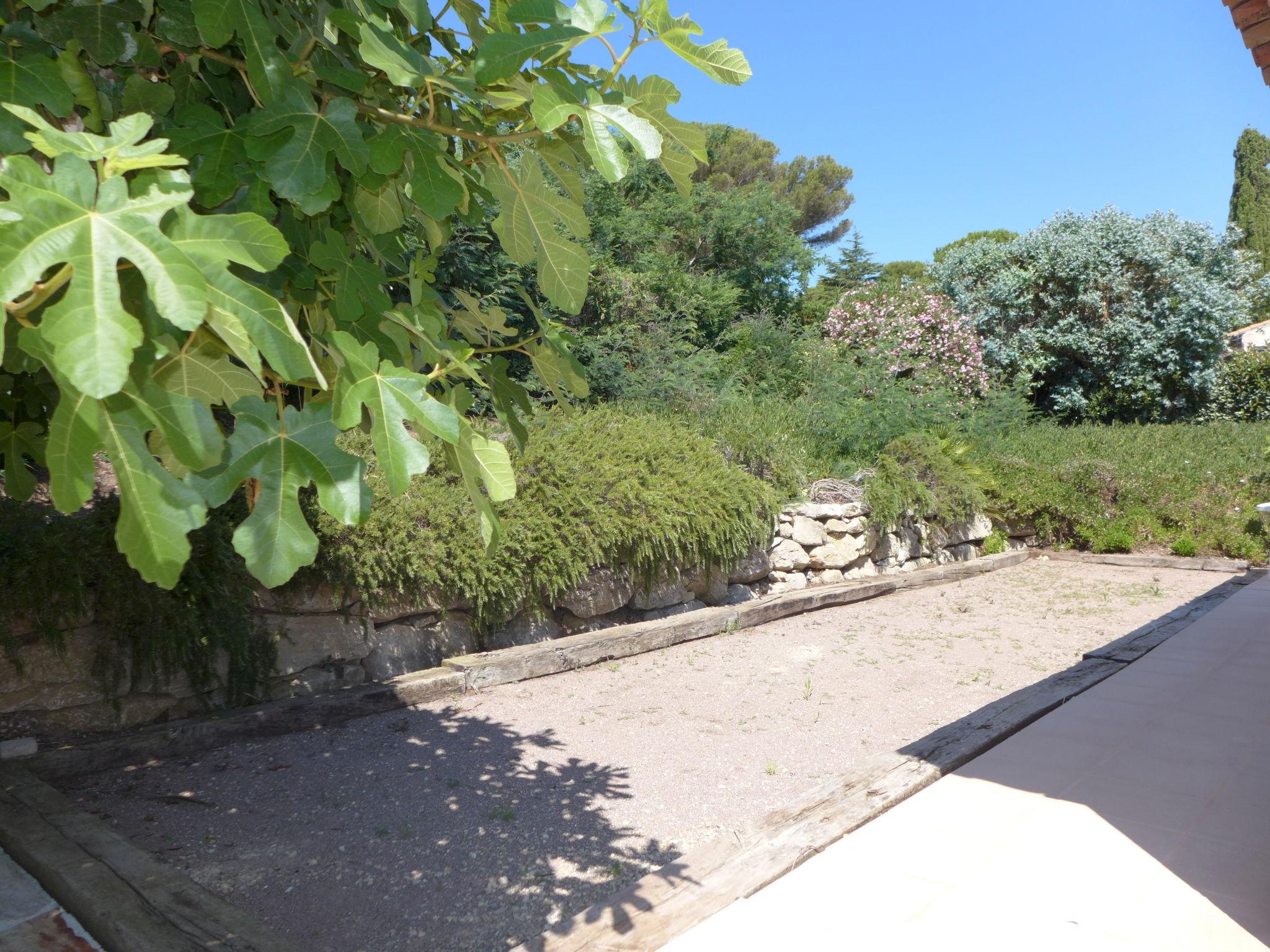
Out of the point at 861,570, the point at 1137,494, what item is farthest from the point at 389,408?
the point at 1137,494

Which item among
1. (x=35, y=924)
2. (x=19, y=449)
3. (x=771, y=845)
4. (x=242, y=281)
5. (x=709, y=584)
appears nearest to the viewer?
(x=242, y=281)

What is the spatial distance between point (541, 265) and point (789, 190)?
24434mm

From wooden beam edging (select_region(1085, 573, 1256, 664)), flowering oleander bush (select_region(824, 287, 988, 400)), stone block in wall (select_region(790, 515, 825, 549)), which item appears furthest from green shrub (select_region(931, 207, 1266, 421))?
stone block in wall (select_region(790, 515, 825, 549))

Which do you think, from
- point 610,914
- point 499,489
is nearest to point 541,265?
point 499,489

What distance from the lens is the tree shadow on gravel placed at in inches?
100

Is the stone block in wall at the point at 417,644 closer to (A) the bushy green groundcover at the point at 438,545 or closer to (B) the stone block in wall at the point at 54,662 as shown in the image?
(A) the bushy green groundcover at the point at 438,545

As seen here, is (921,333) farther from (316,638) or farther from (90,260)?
(90,260)

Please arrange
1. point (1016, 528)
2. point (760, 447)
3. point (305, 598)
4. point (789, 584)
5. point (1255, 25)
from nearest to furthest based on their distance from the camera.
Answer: point (1255, 25)
point (305, 598)
point (760, 447)
point (789, 584)
point (1016, 528)

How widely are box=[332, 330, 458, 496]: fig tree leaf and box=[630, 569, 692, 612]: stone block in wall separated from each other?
17.5ft

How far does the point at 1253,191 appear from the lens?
1138 inches

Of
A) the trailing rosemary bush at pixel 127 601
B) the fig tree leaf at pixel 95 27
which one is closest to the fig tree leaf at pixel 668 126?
the fig tree leaf at pixel 95 27

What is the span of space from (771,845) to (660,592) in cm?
411

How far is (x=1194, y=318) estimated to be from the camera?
1560 centimetres

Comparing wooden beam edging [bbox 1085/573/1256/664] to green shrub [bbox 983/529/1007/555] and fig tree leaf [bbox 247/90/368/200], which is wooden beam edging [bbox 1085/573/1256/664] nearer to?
green shrub [bbox 983/529/1007/555]
